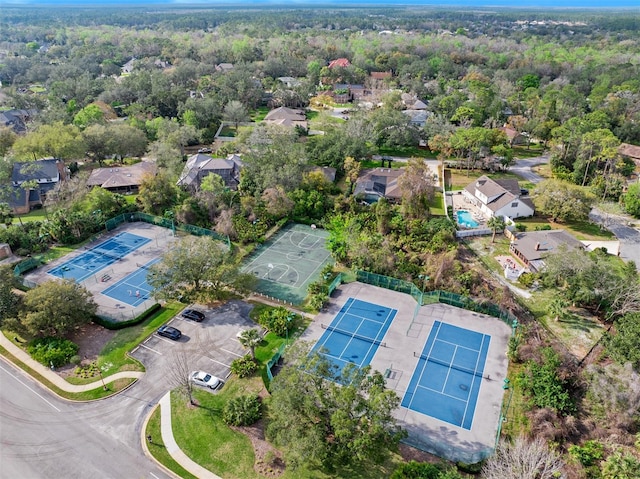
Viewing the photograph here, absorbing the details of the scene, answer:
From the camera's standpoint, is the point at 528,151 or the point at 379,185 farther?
the point at 528,151

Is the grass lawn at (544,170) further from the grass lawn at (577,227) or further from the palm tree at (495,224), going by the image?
the palm tree at (495,224)

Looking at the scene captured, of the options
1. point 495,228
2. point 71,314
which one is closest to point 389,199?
point 495,228

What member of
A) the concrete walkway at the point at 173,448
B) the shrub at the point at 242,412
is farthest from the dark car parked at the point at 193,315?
the shrub at the point at 242,412

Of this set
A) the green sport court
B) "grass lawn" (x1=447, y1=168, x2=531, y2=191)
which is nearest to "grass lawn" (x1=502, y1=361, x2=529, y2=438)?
the green sport court

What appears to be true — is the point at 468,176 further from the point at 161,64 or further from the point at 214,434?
the point at 161,64

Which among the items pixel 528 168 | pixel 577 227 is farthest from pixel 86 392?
pixel 528 168

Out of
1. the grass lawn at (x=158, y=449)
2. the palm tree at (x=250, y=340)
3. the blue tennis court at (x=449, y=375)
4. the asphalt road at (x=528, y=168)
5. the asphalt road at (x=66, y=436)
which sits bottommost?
the blue tennis court at (x=449, y=375)

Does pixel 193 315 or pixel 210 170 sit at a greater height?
pixel 210 170
